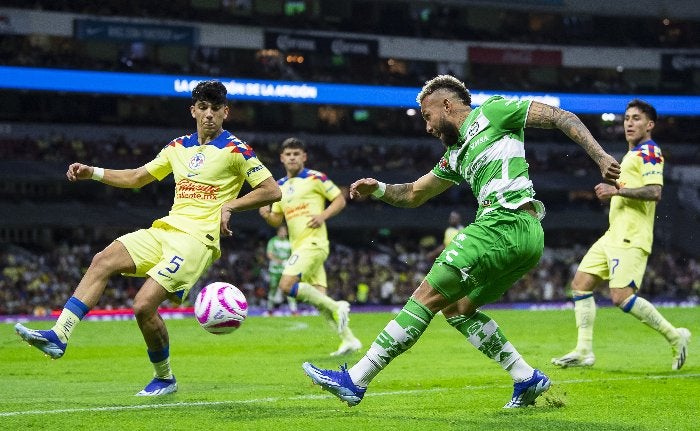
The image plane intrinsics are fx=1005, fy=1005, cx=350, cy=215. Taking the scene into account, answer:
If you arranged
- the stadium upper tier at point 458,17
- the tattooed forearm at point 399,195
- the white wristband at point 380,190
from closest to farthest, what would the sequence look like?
1. the white wristband at point 380,190
2. the tattooed forearm at point 399,195
3. the stadium upper tier at point 458,17

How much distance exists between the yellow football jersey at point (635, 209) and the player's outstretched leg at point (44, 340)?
620 centimetres

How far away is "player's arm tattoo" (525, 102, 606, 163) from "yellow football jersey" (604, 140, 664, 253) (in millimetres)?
4286

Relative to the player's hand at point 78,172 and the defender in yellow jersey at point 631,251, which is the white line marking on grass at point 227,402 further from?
the player's hand at point 78,172

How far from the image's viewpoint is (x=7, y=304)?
29.3 metres

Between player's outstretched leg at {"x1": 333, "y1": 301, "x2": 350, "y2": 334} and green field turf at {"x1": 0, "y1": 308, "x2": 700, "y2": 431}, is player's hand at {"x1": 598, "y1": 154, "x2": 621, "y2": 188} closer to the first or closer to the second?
green field turf at {"x1": 0, "y1": 308, "x2": 700, "y2": 431}

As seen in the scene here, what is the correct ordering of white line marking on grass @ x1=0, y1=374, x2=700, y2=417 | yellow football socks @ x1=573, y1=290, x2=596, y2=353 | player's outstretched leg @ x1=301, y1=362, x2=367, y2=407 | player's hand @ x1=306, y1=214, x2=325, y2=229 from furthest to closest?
1. player's hand @ x1=306, y1=214, x2=325, y2=229
2. yellow football socks @ x1=573, y1=290, x2=596, y2=353
3. white line marking on grass @ x1=0, y1=374, x2=700, y2=417
4. player's outstretched leg @ x1=301, y1=362, x2=367, y2=407

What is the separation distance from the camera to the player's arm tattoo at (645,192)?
10.2 metres

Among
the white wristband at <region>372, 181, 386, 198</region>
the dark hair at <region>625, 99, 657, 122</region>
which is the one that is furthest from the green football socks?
the dark hair at <region>625, 99, 657, 122</region>

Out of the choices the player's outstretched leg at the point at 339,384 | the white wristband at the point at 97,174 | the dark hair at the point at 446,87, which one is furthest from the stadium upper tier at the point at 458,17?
the player's outstretched leg at the point at 339,384

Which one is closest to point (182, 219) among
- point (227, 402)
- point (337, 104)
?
point (227, 402)

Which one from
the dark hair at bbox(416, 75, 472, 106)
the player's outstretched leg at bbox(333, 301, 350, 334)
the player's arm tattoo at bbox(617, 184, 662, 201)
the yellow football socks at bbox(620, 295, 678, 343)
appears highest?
the dark hair at bbox(416, 75, 472, 106)

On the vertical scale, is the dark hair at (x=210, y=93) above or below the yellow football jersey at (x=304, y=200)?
above

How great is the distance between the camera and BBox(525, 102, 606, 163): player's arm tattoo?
632 cm

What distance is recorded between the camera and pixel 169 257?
8148mm
